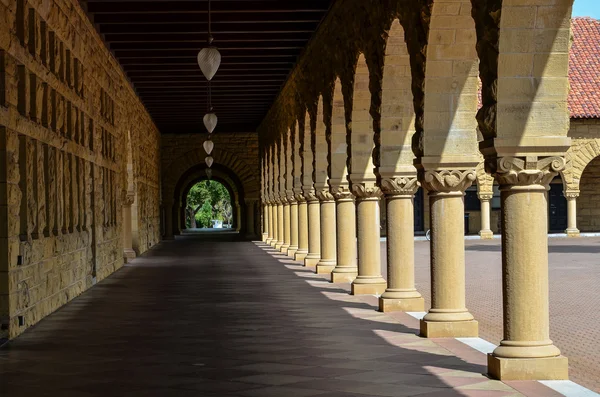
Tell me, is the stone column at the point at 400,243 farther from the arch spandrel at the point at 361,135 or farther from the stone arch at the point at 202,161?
the stone arch at the point at 202,161

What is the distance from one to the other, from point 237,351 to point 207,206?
72.4 metres

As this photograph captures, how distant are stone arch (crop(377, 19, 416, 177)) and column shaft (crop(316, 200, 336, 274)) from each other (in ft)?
22.6

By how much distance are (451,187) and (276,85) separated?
56.4 feet

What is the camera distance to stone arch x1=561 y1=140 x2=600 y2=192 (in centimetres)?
3728

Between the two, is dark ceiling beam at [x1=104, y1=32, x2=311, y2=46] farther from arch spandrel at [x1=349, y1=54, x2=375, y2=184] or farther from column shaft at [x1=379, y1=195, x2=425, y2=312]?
column shaft at [x1=379, y1=195, x2=425, y2=312]

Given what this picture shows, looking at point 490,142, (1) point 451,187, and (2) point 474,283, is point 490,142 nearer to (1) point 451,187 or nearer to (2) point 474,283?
(1) point 451,187

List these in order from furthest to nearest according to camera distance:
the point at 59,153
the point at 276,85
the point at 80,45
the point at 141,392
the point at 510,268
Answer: the point at 276,85 < the point at 80,45 < the point at 59,153 < the point at 510,268 < the point at 141,392

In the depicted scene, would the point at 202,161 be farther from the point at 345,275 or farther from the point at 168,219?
the point at 345,275

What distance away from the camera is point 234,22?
17344 millimetres

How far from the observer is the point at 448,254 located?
31.5 ft

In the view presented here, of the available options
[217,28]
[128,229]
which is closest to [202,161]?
[128,229]

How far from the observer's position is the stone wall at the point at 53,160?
10.1 metres

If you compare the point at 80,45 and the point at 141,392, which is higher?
the point at 80,45

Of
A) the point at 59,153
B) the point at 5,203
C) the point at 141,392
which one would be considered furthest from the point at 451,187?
the point at 59,153
